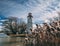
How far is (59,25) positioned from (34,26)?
317 mm

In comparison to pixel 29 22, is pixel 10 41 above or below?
below

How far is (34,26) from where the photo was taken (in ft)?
5.68

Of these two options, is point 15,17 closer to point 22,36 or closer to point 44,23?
point 22,36

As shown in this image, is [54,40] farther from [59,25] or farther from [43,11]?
[43,11]

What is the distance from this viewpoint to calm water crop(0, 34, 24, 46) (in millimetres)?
1674

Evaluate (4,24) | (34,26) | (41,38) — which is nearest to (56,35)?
(41,38)

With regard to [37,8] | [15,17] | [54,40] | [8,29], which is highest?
[37,8]

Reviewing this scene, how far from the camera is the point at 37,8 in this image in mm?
1778

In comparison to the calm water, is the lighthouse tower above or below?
above

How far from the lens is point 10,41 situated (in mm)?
1684

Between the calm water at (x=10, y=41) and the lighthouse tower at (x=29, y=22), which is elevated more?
the lighthouse tower at (x=29, y=22)

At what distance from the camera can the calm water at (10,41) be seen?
5.49 feet

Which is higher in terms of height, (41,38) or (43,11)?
(43,11)

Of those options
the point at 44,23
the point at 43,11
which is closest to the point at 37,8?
the point at 43,11
